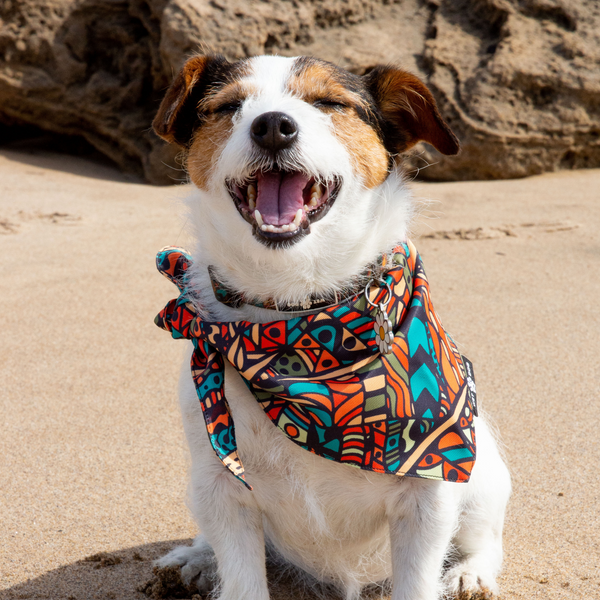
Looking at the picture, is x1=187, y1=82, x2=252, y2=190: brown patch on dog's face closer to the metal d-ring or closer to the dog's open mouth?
the dog's open mouth

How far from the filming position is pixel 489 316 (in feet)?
16.0

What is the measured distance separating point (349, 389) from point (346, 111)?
100cm

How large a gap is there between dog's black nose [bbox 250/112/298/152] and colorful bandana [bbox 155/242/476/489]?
1.83ft

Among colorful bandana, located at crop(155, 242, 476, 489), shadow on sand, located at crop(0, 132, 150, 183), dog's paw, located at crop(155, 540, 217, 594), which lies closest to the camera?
colorful bandana, located at crop(155, 242, 476, 489)

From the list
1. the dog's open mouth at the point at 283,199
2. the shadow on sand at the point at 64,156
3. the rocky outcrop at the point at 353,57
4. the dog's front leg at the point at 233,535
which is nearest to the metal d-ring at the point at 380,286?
the dog's open mouth at the point at 283,199

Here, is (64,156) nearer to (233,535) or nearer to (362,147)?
(362,147)

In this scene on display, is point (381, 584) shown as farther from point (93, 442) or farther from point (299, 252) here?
point (93, 442)

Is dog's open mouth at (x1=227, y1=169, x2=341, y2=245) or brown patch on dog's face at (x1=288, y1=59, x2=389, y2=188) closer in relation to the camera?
dog's open mouth at (x1=227, y1=169, x2=341, y2=245)

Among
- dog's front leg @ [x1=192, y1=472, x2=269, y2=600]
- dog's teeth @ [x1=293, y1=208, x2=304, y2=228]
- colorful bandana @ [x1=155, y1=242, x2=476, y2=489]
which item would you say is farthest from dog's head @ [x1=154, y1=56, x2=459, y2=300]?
dog's front leg @ [x1=192, y1=472, x2=269, y2=600]

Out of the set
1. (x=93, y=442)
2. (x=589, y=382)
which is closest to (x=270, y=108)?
(x=93, y=442)

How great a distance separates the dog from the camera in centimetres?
211

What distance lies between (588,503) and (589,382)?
115cm

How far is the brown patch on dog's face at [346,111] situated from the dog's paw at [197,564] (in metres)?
1.55

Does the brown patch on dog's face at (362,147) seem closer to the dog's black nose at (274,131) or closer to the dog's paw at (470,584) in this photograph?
the dog's black nose at (274,131)
